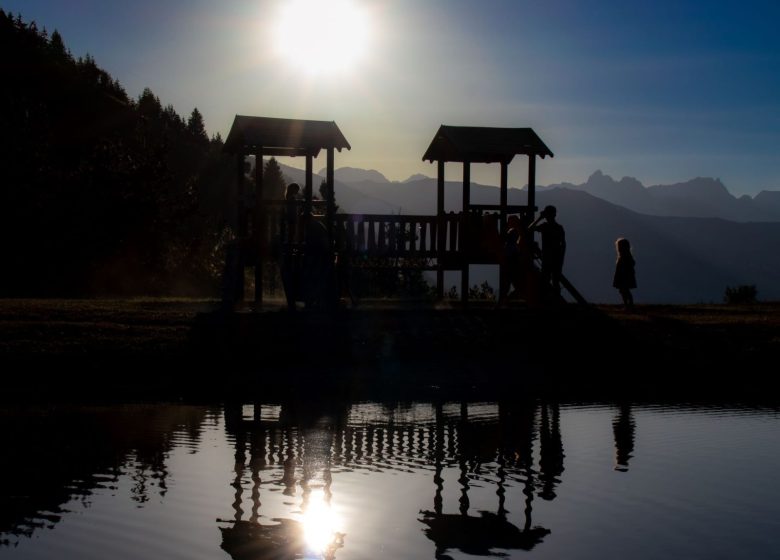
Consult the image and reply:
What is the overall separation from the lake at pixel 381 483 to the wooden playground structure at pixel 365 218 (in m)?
12.7

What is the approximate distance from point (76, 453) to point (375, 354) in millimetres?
8898

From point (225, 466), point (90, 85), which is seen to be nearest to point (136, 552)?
point (225, 466)

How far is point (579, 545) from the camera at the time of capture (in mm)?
7250

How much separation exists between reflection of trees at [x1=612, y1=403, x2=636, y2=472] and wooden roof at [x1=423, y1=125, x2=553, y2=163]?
529 inches

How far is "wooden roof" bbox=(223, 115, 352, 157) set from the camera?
1023 inches

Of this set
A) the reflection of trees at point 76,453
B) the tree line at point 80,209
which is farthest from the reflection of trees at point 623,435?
the tree line at point 80,209

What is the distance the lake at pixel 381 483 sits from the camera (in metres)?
7.25

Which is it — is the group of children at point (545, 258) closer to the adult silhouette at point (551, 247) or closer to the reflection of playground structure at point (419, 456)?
the adult silhouette at point (551, 247)

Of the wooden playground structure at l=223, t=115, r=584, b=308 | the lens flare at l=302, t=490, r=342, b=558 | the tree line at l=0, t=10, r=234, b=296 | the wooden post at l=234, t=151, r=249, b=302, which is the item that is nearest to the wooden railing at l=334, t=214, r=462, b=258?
the wooden playground structure at l=223, t=115, r=584, b=308

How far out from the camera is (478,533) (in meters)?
7.61

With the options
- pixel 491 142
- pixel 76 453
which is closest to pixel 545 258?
pixel 491 142

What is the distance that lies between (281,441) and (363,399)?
12.9 feet

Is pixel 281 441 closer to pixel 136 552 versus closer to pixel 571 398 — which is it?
pixel 136 552

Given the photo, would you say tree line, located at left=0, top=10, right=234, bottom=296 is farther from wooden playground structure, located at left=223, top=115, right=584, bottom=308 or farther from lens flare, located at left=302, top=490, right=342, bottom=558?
lens flare, located at left=302, top=490, right=342, bottom=558
